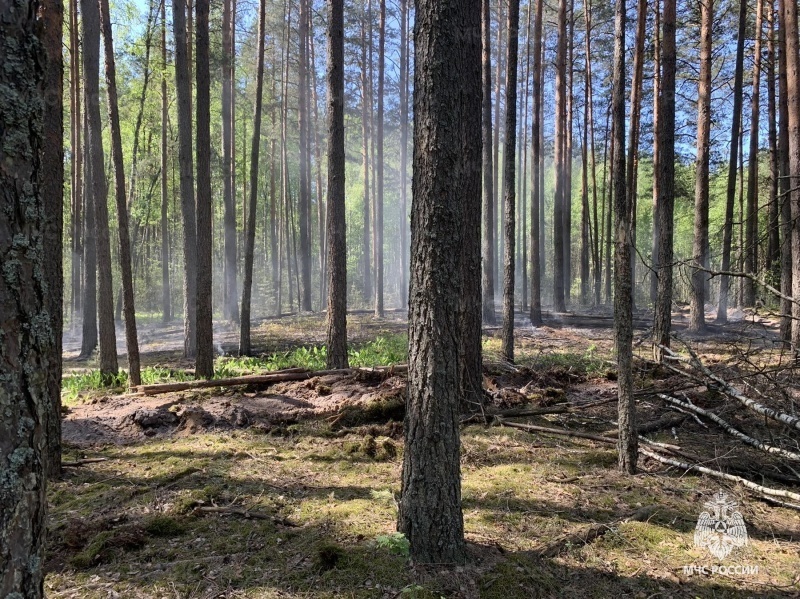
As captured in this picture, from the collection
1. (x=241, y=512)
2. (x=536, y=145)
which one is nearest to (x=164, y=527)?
(x=241, y=512)

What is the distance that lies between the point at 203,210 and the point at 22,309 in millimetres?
8586

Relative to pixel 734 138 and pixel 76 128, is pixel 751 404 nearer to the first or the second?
pixel 734 138

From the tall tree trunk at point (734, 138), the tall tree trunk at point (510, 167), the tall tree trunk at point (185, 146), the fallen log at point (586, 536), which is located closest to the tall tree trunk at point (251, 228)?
the tall tree trunk at point (185, 146)

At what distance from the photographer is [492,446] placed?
5.66 m

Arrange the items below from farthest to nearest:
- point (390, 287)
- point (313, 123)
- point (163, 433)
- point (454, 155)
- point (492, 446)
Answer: point (390, 287)
point (313, 123)
point (163, 433)
point (492, 446)
point (454, 155)

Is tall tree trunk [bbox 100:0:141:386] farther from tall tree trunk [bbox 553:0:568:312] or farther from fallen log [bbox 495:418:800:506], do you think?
tall tree trunk [bbox 553:0:568:312]

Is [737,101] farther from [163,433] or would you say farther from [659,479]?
[163,433]

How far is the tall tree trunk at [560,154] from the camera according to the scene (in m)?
16.7

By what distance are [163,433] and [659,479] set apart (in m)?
6.28

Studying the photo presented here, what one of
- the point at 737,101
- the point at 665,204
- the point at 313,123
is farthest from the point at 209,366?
the point at 313,123

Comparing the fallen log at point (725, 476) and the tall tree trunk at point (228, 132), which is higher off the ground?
the tall tree trunk at point (228, 132)

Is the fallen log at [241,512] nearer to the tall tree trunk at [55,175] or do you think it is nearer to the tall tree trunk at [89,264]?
the tall tree trunk at [55,175]

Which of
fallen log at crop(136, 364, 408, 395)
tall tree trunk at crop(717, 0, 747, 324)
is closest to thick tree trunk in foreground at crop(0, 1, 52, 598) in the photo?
fallen log at crop(136, 364, 408, 395)

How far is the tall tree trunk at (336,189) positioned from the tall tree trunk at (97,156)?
3.98 metres
